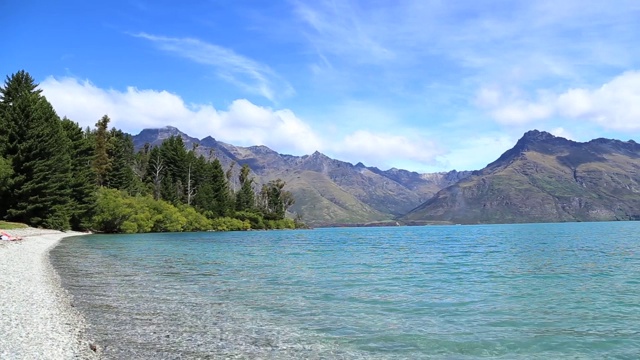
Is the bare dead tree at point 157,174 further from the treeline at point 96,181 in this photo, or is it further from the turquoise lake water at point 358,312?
the turquoise lake water at point 358,312

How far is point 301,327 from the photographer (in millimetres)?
18953

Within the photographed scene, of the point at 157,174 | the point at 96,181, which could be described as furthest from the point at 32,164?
the point at 157,174

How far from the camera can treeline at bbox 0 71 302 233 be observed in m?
73.8

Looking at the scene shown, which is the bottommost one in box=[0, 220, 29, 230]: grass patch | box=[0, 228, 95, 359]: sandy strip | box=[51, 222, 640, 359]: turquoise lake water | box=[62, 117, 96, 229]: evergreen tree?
box=[51, 222, 640, 359]: turquoise lake water

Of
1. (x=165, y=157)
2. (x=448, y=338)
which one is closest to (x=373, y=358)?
(x=448, y=338)

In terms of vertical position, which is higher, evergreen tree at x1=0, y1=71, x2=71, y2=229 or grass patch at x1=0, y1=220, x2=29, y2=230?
evergreen tree at x1=0, y1=71, x2=71, y2=229

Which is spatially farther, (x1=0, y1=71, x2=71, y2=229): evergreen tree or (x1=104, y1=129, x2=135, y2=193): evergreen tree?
(x1=104, y1=129, x2=135, y2=193): evergreen tree

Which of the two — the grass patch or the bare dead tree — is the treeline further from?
the grass patch

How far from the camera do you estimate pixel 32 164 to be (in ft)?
241

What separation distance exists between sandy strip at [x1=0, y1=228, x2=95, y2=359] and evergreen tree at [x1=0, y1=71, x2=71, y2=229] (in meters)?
48.6

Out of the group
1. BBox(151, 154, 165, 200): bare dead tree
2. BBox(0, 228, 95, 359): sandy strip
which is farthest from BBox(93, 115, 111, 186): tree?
BBox(0, 228, 95, 359): sandy strip

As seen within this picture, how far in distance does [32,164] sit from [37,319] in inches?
2637

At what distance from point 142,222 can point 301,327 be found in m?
118

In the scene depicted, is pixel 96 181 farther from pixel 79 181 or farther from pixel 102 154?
pixel 79 181
